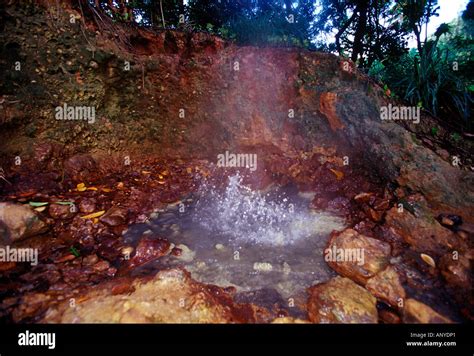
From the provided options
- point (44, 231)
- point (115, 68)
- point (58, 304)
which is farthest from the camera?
point (115, 68)

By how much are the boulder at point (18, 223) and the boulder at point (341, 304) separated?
2.40 m

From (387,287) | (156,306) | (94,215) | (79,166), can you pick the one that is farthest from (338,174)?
(79,166)

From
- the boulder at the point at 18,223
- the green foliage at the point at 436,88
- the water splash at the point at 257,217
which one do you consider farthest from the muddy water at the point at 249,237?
the green foliage at the point at 436,88

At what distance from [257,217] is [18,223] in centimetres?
226

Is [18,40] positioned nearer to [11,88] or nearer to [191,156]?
[11,88]

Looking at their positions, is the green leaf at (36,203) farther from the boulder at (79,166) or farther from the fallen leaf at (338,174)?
the fallen leaf at (338,174)

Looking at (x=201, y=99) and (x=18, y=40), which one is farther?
(x=201, y=99)

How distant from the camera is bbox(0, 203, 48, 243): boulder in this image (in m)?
2.09

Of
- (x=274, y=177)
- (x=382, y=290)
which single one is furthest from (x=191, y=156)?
(x=382, y=290)

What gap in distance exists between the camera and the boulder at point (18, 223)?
2.09 meters

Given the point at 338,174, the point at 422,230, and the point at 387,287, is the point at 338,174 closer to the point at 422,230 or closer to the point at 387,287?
the point at 422,230

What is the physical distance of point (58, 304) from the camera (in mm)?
1704

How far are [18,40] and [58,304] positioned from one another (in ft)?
9.19

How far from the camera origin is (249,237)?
2.58 meters
